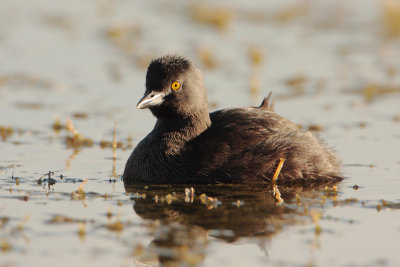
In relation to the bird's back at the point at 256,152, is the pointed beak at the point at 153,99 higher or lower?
higher

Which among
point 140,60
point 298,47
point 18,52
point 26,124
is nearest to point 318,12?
point 298,47

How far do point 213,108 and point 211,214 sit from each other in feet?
21.6

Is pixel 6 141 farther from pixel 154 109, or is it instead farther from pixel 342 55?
pixel 342 55

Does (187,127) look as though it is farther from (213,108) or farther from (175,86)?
(213,108)

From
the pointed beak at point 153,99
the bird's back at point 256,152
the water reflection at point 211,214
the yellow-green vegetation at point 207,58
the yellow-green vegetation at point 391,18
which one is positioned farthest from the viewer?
the yellow-green vegetation at point 391,18

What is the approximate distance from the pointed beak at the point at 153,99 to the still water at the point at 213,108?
3.42ft

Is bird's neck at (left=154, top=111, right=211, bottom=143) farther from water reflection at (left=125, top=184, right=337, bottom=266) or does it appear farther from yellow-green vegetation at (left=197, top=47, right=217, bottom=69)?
yellow-green vegetation at (left=197, top=47, right=217, bottom=69)

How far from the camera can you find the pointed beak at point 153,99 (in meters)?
10.9

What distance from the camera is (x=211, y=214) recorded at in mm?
9234

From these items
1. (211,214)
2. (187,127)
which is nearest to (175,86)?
(187,127)

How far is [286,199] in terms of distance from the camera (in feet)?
32.9

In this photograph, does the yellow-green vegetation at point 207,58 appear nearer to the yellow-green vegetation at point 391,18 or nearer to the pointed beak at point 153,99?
the yellow-green vegetation at point 391,18

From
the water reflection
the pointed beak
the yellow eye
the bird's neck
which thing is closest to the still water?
the water reflection

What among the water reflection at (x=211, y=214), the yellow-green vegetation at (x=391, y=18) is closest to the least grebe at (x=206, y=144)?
the water reflection at (x=211, y=214)
